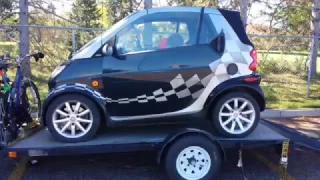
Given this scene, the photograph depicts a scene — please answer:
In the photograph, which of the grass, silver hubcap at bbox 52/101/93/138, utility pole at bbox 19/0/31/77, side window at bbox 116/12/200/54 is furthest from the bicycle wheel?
the grass

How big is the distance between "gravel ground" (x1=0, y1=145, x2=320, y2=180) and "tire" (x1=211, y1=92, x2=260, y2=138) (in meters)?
0.58

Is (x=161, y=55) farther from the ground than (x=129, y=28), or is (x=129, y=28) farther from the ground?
(x=129, y=28)

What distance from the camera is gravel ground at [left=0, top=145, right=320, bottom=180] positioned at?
4566 mm

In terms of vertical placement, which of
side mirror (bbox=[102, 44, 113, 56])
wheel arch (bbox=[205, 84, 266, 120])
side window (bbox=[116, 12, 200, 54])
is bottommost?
wheel arch (bbox=[205, 84, 266, 120])

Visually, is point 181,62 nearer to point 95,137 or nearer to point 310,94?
point 95,137

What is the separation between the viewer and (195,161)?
4.23 m

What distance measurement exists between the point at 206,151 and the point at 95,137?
1425 millimetres

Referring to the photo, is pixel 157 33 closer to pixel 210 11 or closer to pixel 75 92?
pixel 210 11

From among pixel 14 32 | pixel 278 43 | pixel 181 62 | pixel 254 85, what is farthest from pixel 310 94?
pixel 14 32

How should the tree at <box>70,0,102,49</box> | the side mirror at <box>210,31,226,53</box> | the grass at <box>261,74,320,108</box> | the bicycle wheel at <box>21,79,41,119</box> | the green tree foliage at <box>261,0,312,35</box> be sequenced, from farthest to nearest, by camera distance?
the tree at <box>70,0,102,49</box> → the green tree foliage at <box>261,0,312,35</box> → the grass at <box>261,74,320,108</box> → the bicycle wheel at <box>21,79,41,119</box> → the side mirror at <box>210,31,226,53</box>

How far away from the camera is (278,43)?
13.8 m

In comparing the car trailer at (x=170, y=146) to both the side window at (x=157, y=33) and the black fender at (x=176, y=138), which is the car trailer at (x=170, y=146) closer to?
the black fender at (x=176, y=138)

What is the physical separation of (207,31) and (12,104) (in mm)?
2644

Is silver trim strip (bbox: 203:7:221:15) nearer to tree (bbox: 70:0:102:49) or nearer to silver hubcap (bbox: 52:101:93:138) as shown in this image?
silver hubcap (bbox: 52:101:93:138)
